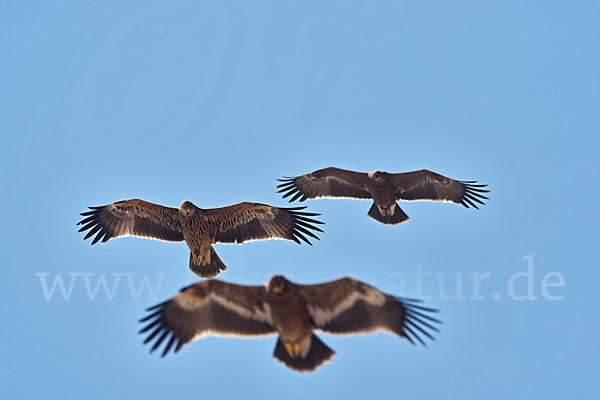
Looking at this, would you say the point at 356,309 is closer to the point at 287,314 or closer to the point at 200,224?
the point at 287,314

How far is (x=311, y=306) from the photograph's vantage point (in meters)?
10.4

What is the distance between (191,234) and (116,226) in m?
1.56

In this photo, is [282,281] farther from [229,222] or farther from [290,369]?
[229,222]

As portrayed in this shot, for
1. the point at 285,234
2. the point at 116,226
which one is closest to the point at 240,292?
the point at 285,234

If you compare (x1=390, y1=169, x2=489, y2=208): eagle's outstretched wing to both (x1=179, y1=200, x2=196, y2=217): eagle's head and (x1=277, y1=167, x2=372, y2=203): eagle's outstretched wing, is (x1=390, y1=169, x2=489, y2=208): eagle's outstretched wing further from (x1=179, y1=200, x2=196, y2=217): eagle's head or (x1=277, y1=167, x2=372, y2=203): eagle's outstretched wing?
(x1=179, y1=200, x2=196, y2=217): eagle's head

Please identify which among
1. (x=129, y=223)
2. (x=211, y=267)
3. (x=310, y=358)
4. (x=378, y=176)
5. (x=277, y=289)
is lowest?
(x=310, y=358)

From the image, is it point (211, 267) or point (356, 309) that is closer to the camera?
point (356, 309)

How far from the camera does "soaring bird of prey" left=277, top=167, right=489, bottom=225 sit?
15.8m

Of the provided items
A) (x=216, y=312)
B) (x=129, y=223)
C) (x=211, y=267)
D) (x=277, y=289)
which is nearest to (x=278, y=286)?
(x=277, y=289)

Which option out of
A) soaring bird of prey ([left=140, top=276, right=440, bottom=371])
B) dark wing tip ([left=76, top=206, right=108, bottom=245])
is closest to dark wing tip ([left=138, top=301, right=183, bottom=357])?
soaring bird of prey ([left=140, top=276, right=440, bottom=371])

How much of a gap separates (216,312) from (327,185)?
6397mm

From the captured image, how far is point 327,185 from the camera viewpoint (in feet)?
53.1

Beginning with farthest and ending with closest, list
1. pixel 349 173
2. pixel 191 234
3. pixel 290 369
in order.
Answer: pixel 349 173 < pixel 191 234 < pixel 290 369

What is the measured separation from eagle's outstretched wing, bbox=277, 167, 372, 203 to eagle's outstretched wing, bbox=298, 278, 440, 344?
582 cm
